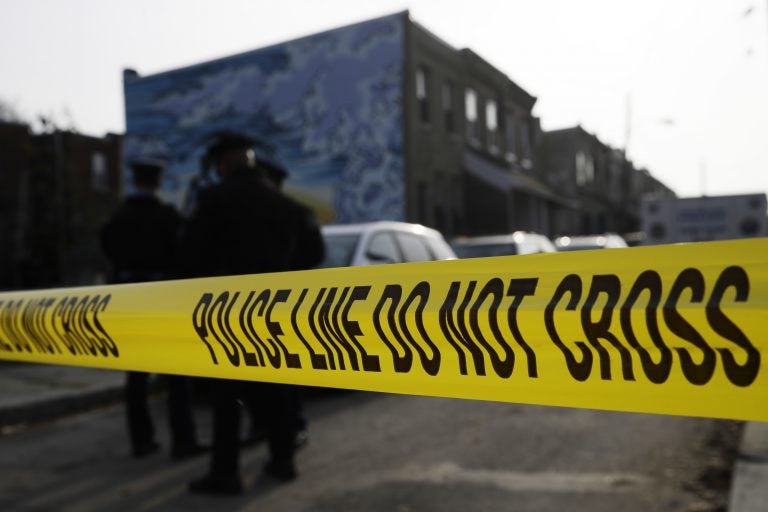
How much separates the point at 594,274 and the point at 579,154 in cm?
2727

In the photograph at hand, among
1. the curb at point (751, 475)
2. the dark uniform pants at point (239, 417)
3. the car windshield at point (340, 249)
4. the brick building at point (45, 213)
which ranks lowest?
the curb at point (751, 475)

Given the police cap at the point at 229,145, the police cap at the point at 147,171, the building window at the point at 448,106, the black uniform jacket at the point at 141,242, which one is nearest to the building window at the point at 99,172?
the building window at the point at 448,106

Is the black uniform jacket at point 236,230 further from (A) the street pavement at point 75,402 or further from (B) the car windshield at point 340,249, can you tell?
(B) the car windshield at point 340,249

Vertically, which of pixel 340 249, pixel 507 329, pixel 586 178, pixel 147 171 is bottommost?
pixel 507 329

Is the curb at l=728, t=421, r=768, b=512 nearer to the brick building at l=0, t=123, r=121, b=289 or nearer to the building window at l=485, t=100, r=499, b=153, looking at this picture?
the building window at l=485, t=100, r=499, b=153

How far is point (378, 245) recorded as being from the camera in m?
7.60

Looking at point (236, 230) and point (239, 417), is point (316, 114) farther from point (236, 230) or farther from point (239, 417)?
point (239, 417)

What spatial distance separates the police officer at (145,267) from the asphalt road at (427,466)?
17cm

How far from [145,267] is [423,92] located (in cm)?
1770

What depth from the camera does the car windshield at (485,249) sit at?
12430mm

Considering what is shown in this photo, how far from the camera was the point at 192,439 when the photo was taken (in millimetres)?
5254

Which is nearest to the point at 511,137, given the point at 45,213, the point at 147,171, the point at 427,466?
the point at 45,213

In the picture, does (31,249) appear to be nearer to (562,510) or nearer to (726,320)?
(562,510)

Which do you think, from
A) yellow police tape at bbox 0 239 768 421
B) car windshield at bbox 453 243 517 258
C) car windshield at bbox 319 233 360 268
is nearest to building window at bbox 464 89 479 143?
car windshield at bbox 453 243 517 258
